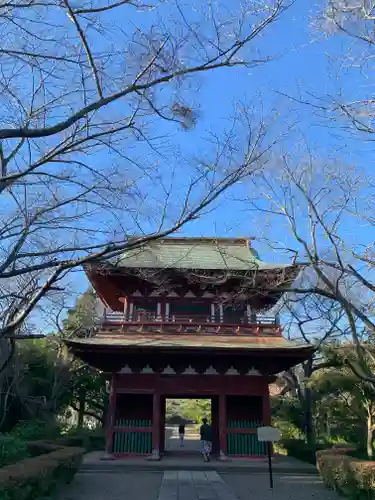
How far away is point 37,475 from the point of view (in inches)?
342

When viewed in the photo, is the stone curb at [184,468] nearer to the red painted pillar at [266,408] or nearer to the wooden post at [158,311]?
the red painted pillar at [266,408]

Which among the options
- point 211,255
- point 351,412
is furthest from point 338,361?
point 211,255

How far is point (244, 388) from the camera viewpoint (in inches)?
645

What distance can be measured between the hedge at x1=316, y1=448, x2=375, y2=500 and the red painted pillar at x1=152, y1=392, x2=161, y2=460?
5912 millimetres

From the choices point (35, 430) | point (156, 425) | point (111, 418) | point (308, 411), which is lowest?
point (35, 430)

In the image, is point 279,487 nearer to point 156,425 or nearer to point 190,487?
point 190,487

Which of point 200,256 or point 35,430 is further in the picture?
point 200,256

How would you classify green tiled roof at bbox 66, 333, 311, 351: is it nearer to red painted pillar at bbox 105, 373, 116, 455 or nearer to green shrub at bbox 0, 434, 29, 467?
red painted pillar at bbox 105, 373, 116, 455

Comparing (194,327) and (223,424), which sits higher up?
(194,327)

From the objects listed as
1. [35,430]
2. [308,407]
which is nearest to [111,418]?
[35,430]

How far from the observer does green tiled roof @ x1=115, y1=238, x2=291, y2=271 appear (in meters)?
18.0

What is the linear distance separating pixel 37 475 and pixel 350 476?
672 cm

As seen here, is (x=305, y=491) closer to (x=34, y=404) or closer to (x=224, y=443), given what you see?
(x=224, y=443)

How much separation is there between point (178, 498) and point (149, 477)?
4.03m
